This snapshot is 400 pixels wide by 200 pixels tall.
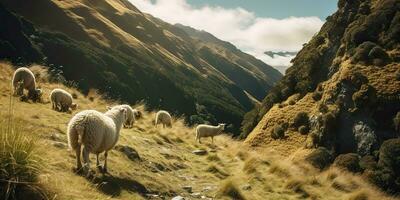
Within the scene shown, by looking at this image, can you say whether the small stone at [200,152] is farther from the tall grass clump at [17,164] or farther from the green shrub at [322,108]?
the green shrub at [322,108]

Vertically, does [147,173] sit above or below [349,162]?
below

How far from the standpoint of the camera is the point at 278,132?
38.1 m

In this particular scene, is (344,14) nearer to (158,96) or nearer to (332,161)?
(332,161)

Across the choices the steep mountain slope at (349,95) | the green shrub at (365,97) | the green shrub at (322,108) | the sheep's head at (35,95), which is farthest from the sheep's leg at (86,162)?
the green shrub at (322,108)

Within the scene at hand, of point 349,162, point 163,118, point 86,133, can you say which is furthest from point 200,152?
point 349,162

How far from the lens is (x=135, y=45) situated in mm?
173875

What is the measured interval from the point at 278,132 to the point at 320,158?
19.8ft

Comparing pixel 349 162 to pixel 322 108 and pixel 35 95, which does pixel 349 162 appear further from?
pixel 35 95

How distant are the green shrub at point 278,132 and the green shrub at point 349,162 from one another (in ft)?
21.5

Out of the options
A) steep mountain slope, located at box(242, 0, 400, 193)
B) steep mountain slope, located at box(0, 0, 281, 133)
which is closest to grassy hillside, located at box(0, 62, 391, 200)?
steep mountain slope, located at box(242, 0, 400, 193)

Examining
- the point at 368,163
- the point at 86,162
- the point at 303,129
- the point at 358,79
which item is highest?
the point at 358,79

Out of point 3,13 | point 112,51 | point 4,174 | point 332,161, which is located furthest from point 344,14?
point 112,51

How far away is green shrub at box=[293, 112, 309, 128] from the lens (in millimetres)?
38406

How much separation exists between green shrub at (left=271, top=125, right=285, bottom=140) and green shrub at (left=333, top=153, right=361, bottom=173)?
21.5 feet
